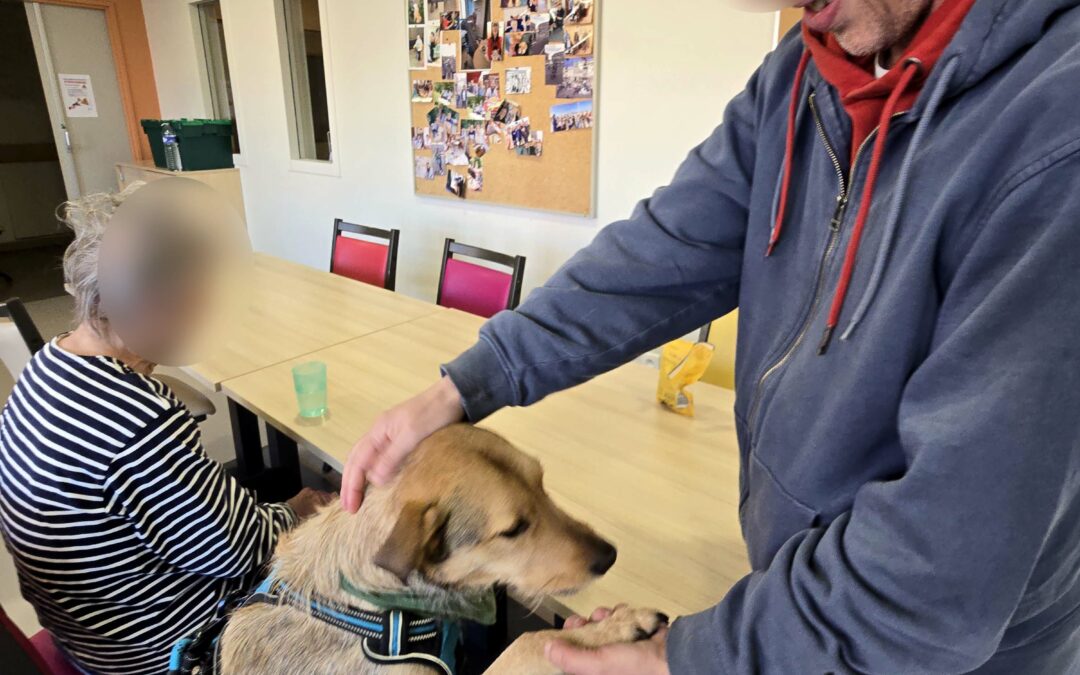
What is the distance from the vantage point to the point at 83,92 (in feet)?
20.9

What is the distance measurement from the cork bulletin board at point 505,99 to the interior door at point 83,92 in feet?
13.9

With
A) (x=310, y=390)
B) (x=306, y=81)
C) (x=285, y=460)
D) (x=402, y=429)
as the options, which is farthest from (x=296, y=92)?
(x=402, y=429)

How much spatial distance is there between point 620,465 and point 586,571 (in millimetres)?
505

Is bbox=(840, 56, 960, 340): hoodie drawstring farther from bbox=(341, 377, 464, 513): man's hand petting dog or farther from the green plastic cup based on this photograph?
the green plastic cup

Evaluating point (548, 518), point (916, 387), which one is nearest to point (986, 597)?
point (916, 387)

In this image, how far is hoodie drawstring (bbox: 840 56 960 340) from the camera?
0.60 metres

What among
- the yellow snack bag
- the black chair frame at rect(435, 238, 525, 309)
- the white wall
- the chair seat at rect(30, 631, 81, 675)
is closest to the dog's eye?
the yellow snack bag

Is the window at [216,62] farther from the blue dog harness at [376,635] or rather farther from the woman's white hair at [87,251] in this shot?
the blue dog harness at [376,635]

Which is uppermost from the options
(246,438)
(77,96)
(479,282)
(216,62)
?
(216,62)

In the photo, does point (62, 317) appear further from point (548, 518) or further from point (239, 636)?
point (548, 518)

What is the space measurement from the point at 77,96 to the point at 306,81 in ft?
9.25

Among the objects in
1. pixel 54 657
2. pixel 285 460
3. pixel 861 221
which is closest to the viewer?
pixel 861 221

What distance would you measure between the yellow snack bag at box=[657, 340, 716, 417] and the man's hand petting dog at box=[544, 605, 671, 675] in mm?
1019

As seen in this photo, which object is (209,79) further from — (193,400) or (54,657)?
(54,657)
